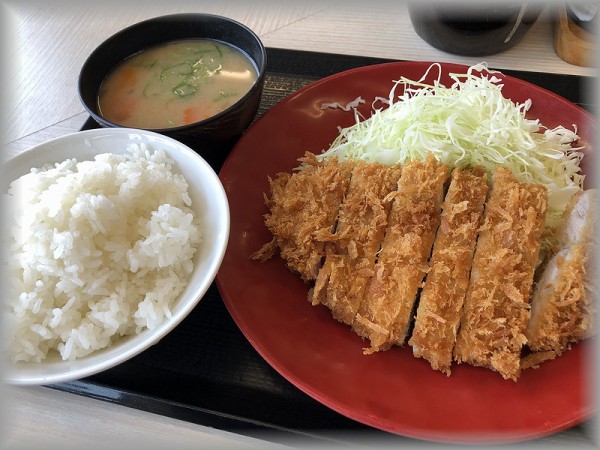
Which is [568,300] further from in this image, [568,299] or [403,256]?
[403,256]

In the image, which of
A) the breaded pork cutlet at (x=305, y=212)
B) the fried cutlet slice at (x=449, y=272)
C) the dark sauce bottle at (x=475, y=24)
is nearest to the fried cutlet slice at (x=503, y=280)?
the fried cutlet slice at (x=449, y=272)

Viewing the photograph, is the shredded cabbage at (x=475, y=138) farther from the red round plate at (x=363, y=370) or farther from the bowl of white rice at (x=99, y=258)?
the bowl of white rice at (x=99, y=258)

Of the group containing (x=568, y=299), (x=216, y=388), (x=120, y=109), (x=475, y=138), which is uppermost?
(x=120, y=109)

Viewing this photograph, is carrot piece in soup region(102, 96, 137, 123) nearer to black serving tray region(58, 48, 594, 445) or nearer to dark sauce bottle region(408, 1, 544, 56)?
black serving tray region(58, 48, 594, 445)

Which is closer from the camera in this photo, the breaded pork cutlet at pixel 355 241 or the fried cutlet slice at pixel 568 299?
the fried cutlet slice at pixel 568 299

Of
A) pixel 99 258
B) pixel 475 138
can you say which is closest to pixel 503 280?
pixel 475 138

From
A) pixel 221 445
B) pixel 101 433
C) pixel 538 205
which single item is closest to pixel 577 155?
pixel 538 205
